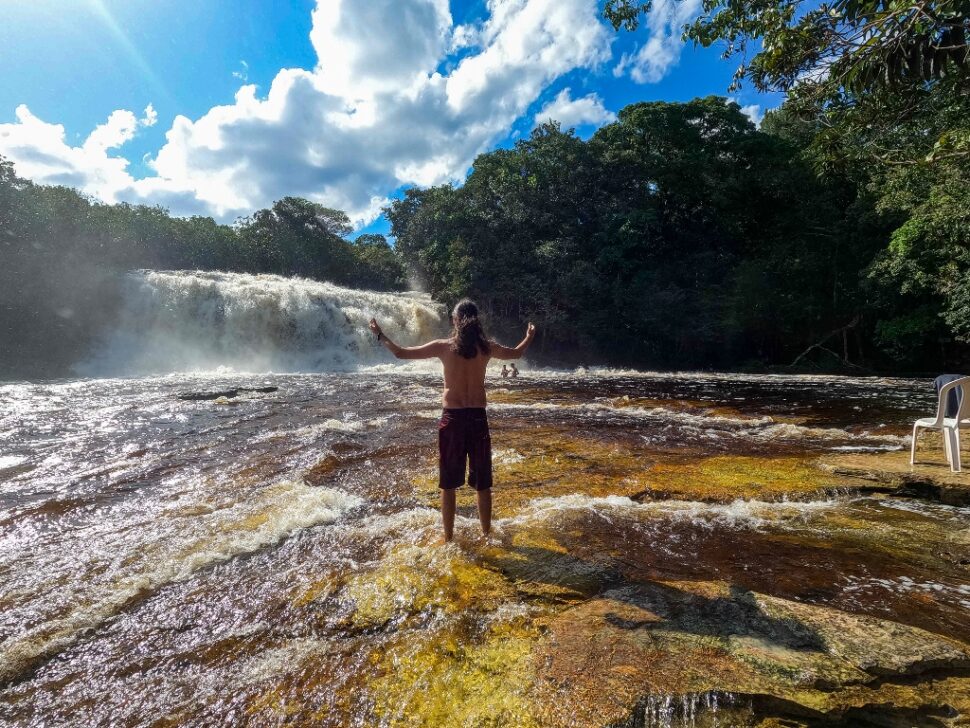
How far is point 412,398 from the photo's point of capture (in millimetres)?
13273

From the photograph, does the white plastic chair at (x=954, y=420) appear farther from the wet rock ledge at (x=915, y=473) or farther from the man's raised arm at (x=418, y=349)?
the man's raised arm at (x=418, y=349)

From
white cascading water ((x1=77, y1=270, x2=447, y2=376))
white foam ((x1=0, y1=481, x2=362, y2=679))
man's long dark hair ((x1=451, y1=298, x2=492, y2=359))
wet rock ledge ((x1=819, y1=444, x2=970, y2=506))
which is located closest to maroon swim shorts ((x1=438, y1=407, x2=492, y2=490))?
man's long dark hair ((x1=451, y1=298, x2=492, y2=359))

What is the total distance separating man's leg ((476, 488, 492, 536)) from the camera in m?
3.78

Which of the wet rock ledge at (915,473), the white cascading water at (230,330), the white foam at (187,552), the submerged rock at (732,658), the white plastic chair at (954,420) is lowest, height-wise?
the white foam at (187,552)

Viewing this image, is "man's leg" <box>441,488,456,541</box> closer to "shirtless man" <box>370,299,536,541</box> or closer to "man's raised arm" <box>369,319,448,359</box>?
"shirtless man" <box>370,299,536,541</box>

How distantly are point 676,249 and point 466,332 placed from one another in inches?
1007

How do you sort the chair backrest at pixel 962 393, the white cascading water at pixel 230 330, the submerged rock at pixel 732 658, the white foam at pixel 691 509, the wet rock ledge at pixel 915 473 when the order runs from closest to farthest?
the submerged rock at pixel 732 658, the white foam at pixel 691 509, the wet rock ledge at pixel 915 473, the chair backrest at pixel 962 393, the white cascading water at pixel 230 330

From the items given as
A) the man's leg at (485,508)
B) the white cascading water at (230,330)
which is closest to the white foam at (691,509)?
the man's leg at (485,508)

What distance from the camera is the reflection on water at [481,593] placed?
6.81 ft

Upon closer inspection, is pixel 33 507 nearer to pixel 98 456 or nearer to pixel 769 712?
pixel 98 456

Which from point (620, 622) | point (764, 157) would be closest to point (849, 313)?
point (764, 157)

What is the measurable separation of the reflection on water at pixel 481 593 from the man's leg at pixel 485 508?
141mm

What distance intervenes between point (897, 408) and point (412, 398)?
11.7 metres

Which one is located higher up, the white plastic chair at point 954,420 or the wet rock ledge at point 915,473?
the white plastic chair at point 954,420
